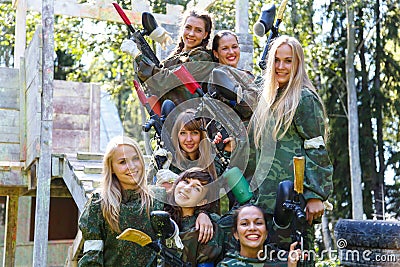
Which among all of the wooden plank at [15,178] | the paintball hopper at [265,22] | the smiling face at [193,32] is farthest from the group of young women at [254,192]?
the wooden plank at [15,178]

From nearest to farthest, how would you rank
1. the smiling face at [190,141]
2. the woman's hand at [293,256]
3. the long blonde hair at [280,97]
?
the woman's hand at [293,256] → the long blonde hair at [280,97] → the smiling face at [190,141]

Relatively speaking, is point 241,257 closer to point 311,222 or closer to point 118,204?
point 311,222

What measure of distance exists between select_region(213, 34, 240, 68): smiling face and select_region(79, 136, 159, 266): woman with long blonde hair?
106 cm

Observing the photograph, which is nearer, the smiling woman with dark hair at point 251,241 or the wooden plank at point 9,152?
the smiling woman with dark hair at point 251,241

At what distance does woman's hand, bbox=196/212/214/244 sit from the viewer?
3648mm

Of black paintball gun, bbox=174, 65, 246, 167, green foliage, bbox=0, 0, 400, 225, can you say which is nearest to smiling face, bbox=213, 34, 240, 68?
black paintball gun, bbox=174, 65, 246, 167

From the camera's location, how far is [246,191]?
12.8ft

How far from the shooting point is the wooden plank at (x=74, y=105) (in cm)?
898

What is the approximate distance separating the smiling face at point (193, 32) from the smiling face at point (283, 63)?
99 cm

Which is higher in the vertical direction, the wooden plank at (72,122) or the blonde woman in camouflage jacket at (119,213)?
the wooden plank at (72,122)

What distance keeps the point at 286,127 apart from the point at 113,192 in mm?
942

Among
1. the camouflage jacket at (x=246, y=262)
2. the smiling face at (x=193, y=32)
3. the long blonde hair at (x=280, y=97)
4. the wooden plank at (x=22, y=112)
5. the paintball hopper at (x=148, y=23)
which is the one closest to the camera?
the camouflage jacket at (x=246, y=262)

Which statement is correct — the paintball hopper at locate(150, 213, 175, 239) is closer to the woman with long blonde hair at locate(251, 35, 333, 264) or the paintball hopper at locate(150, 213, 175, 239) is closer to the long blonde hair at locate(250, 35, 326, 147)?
the woman with long blonde hair at locate(251, 35, 333, 264)

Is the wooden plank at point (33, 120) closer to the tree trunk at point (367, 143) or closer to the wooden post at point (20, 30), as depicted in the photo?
the wooden post at point (20, 30)
